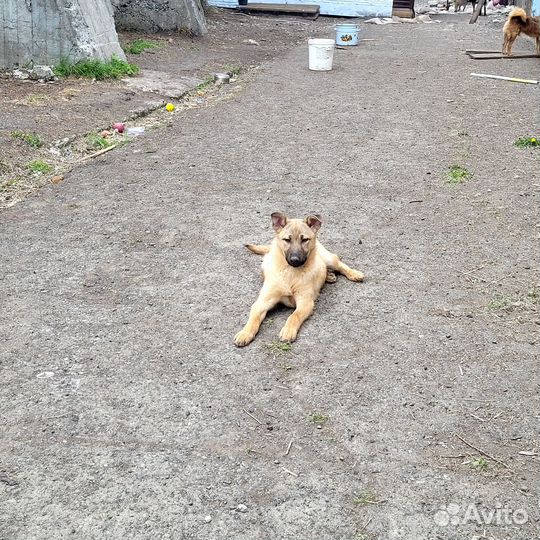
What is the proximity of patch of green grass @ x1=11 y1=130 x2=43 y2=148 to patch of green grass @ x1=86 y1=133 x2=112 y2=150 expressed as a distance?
0.53 metres

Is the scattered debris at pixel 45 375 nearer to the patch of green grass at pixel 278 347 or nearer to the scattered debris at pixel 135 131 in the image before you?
the patch of green grass at pixel 278 347

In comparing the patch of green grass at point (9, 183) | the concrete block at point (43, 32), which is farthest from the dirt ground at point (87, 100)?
the concrete block at point (43, 32)

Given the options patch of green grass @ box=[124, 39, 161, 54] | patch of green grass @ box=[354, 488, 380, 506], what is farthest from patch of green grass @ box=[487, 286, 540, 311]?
patch of green grass @ box=[124, 39, 161, 54]

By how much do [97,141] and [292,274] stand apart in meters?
4.36

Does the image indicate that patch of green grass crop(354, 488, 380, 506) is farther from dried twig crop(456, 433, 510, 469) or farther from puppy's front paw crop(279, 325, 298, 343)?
puppy's front paw crop(279, 325, 298, 343)

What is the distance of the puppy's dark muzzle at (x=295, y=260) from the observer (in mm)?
4215

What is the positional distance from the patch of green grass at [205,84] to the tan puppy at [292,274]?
6.67 meters

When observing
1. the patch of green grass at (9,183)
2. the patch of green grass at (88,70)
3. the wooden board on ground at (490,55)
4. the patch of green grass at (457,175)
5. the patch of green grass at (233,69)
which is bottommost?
the wooden board on ground at (490,55)

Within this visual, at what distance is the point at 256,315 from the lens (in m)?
4.18

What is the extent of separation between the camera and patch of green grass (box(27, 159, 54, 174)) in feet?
23.2

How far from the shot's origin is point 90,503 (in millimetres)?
2865

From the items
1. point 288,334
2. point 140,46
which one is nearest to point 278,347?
point 288,334

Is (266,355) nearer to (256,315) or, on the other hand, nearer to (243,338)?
(243,338)

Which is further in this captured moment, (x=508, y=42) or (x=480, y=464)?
Answer: (x=508, y=42)
